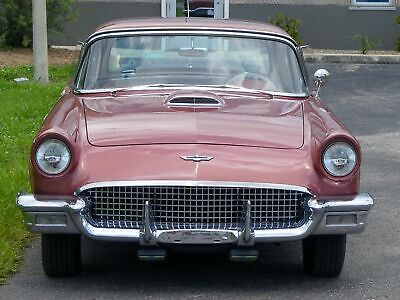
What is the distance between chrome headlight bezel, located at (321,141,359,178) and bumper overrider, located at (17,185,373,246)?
0.53ft

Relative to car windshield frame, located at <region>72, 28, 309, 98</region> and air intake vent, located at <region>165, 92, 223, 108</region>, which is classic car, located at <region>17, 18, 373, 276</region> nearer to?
air intake vent, located at <region>165, 92, 223, 108</region>

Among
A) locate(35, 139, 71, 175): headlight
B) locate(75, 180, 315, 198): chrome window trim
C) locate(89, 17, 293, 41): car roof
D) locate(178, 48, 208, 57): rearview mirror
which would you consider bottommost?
locate(75, 180, 315, 198): chrome window trim

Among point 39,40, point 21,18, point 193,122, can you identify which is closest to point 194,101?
point 193,122

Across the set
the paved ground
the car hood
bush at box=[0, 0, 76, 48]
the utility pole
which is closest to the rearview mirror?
the car hood

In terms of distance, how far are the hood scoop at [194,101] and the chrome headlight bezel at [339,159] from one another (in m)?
0.86

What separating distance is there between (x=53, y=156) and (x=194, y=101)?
3.41 ft

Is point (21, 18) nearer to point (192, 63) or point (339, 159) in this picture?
point (192, 63)

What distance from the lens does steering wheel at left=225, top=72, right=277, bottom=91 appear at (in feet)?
20.1

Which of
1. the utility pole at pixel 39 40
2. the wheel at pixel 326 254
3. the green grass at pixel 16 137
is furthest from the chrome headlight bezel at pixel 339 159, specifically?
the utility pole at pixel 39 40

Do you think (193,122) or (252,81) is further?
(252,81)

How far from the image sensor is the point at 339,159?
16.8 ft

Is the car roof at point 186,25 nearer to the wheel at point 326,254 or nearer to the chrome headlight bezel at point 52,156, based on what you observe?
the chrome headlight bezel at point 52,156

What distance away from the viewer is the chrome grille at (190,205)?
195 inches

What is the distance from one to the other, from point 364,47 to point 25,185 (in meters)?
13.8
